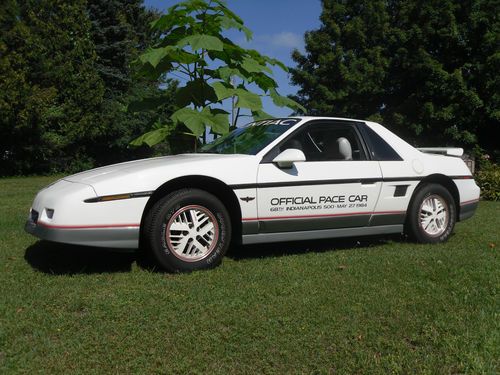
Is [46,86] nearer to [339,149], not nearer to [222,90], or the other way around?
[222,90]

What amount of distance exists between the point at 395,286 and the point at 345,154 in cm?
172

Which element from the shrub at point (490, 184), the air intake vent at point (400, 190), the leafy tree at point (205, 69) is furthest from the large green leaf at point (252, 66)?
the shrub at point (490, 184)

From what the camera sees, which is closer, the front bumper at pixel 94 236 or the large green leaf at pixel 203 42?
the front bumper at pixel 94 236

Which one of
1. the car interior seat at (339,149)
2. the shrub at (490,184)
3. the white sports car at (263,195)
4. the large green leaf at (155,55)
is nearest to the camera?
the white sports car at (263,195)

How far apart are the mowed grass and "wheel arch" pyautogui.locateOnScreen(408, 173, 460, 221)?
2.81 ft

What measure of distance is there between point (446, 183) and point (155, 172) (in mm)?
3416

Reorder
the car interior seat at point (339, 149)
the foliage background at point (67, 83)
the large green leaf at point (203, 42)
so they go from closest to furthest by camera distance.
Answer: the car interior seat at point (339, 149)
the large green leaf at point (203, 42)
the foliage background at point (67, 83)

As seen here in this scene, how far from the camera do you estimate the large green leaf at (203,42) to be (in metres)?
6.43

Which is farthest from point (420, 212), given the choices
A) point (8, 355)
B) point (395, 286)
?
point (8, 355)

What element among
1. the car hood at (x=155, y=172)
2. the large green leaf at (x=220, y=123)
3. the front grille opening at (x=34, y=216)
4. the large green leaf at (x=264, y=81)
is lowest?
the front grille opening at (x=34, y=216)

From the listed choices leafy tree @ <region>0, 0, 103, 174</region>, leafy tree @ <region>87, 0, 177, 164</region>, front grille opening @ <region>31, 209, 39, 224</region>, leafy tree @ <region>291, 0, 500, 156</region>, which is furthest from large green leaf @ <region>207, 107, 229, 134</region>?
leafy tree @ <region>87, 0, 177, 164</region>

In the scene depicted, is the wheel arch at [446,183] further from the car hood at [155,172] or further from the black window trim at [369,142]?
the car hood at [155,172]

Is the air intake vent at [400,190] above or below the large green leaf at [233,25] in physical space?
below

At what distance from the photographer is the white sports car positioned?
411 cm
